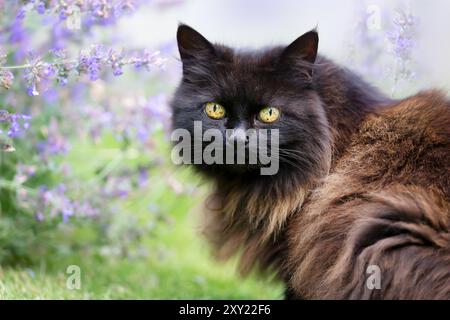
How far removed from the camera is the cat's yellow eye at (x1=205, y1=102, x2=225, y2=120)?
2197 mm

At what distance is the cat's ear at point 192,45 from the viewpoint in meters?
2.26

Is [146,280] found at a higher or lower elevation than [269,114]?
lower

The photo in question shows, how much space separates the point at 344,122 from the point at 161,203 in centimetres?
192

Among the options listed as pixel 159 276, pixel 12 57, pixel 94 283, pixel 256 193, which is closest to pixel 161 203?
pixel 159 276

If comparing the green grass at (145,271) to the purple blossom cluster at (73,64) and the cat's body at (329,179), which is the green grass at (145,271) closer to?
the cat's body at (329,179)

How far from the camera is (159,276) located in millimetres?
3104

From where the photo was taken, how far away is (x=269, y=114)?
217cm

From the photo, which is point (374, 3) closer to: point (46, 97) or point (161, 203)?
point (46, 97)

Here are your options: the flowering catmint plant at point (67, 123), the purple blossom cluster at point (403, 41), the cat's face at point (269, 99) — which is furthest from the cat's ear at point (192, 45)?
the purple blossom cluster at point (403, 41)

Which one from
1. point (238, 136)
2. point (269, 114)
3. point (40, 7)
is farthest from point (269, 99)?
point (40, 7)

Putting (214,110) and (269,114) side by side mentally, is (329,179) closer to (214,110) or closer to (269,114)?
(269,114)

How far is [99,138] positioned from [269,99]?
131 centimetres

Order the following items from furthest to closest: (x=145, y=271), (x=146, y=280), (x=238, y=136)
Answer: (x=145, y=271), (x=146, y=280), (x=238, y=136)
